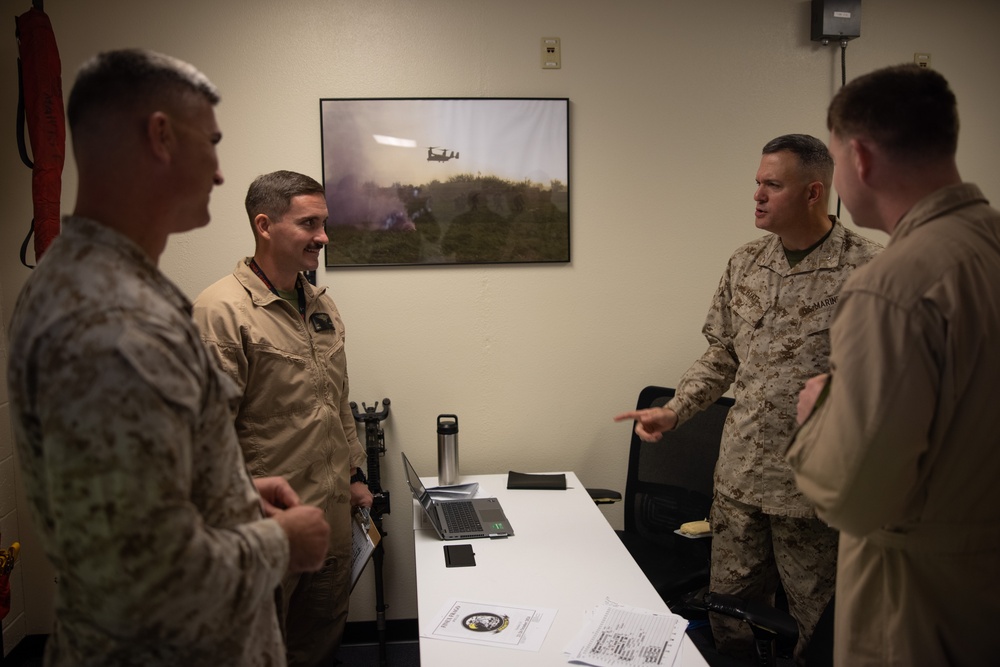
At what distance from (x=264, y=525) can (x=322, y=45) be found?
227 centimetres

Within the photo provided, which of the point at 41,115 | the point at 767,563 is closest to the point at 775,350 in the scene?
the point at 767,563

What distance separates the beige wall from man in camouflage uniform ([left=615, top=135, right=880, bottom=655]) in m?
0.71

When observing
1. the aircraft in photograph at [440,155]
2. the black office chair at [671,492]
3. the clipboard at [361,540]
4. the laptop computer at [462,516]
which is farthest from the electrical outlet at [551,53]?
the clipboard at [361,540]

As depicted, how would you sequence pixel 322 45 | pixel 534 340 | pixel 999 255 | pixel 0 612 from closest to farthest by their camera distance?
1. pixel 999 255
2. pixel 0 612
3. pixel 322 45
4. pixel 534 340

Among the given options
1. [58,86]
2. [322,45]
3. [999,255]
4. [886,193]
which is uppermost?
[322,45]

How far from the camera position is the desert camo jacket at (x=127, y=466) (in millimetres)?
883

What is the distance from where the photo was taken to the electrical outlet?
290 centimetres

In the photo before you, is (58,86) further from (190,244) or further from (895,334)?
(895,334)

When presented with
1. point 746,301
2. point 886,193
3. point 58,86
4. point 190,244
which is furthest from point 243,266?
point 886,193

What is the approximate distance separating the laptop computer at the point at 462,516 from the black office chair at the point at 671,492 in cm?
59

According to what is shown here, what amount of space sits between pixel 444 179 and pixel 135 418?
216cm

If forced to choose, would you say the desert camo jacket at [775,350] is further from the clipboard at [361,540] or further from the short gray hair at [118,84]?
the short gray hair at [118,84]

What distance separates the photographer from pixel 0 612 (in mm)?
2416

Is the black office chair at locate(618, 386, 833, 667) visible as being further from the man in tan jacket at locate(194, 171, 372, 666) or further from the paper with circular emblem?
the man in tan jacket at locate(194, 171, 372, 666)
